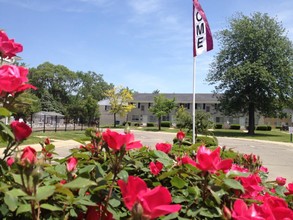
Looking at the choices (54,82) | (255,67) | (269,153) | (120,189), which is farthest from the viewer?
(54,82)

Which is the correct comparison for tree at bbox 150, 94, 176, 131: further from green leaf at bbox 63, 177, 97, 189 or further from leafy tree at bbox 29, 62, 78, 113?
green leaf at bbox 63, 177, 97, 189

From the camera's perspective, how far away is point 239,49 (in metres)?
43.3

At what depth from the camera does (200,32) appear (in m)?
8.73

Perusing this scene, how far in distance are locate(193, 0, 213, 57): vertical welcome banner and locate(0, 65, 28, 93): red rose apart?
25.6 feet

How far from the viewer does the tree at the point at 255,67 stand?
1603 inches

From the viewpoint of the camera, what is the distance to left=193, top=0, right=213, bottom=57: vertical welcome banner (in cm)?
863

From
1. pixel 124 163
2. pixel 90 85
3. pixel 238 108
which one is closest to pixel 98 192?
pixel 124 163

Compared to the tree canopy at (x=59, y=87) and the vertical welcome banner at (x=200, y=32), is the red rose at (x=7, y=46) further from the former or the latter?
the tree canopy at (x=59, y=87)

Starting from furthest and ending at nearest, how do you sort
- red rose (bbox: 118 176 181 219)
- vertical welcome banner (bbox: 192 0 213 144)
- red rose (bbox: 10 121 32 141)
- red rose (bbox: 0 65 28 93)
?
vertical welcome banner (bbox: 192 0 213 144), red rose (bbox: 10 121 32 141), red rose (bbox: 0 65 28 93), red rose (bbox: 118 176 181 219)

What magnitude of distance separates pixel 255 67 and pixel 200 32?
111 feet

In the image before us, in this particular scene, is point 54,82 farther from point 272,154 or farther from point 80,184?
point 80,184

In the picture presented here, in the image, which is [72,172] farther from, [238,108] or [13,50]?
[238,108]

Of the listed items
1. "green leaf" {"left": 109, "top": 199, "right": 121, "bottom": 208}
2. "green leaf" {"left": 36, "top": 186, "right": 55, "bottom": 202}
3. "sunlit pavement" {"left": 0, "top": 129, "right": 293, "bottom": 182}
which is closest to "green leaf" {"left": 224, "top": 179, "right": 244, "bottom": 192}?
"green leaf" {"left": 109, "top": 199, "right": 121, "bottom": 208}

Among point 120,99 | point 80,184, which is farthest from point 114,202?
point 120,99
